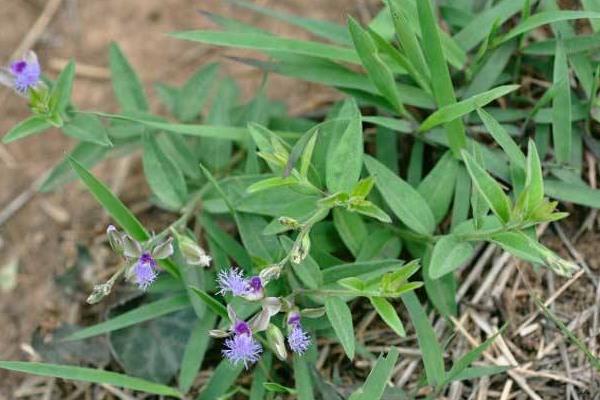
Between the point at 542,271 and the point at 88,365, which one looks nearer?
the point at 542,271

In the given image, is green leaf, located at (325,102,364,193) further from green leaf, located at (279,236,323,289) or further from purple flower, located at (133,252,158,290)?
purple flower, located at (133,252,158,290)

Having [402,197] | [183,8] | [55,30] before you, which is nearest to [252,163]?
[402,197]

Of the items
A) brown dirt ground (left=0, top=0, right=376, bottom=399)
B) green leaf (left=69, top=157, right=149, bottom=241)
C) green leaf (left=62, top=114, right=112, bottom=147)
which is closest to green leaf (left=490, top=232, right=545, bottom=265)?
green leaf (left=69, top=157, right=149, bottom=241)

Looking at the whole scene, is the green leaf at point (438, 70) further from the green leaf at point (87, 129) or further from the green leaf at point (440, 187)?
the green leaf at point (87, 129)

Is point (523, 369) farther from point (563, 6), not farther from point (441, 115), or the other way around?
point (563, 6)

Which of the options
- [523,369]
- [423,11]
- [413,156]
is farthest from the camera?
[413,156]

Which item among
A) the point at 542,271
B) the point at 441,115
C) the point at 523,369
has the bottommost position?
the point at 523,369
